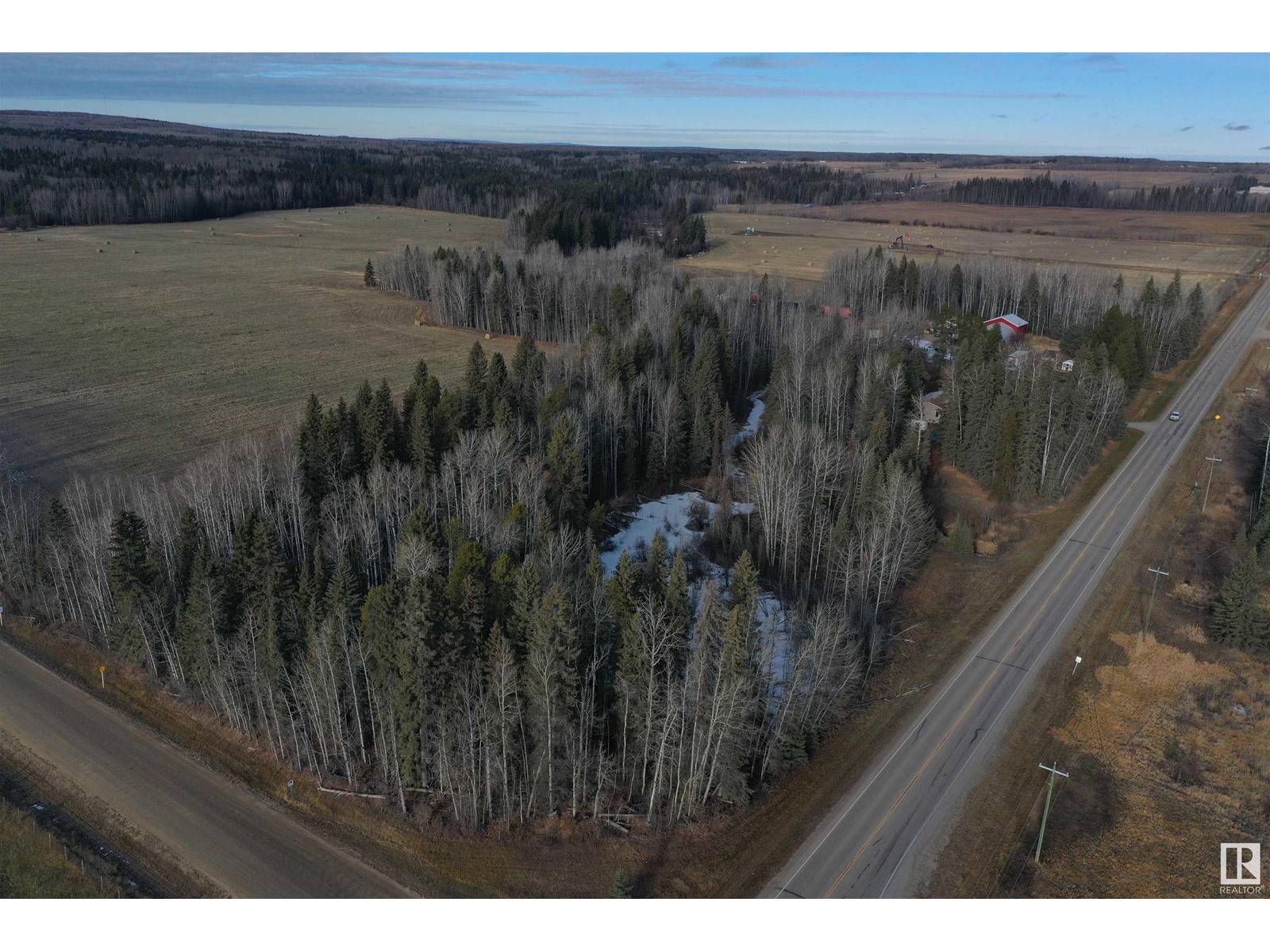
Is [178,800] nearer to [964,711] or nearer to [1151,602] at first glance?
[964,711]

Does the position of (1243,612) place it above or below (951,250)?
below

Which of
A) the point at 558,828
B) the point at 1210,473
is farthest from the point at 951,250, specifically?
the point at 558,828

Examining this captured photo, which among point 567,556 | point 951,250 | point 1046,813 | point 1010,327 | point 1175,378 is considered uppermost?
point 951,250

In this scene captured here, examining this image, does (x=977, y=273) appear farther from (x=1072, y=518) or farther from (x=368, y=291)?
(x=368, y=291)

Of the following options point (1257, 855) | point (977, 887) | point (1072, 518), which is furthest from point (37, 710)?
point (1072, 518)

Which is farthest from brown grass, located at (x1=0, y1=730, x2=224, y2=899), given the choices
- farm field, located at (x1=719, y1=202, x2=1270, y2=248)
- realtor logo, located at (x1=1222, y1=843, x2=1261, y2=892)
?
farm field, located at (x1=719, y1=202, x2=1270, y2=248)

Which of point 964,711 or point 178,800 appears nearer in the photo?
point 178,800
